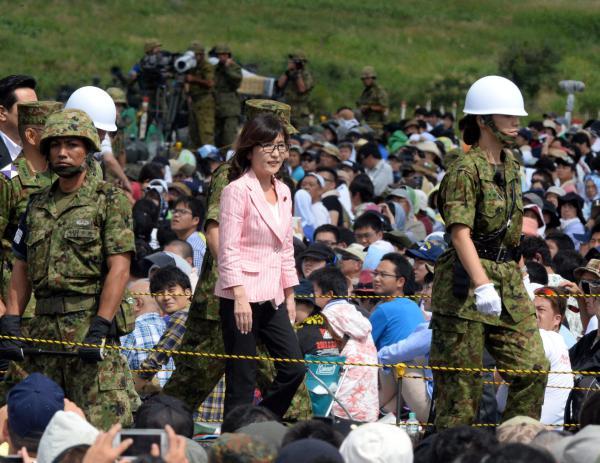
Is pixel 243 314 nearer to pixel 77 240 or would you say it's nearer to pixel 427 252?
pixel 77 240

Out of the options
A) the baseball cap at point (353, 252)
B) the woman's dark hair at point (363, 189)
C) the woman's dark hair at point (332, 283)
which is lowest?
the woman's dark hair at point (363, 189)

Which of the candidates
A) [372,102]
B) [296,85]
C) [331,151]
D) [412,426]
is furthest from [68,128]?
[372,102]

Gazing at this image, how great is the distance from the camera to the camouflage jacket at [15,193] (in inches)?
299

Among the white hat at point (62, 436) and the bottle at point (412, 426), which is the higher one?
the white hat at point (62, 436)

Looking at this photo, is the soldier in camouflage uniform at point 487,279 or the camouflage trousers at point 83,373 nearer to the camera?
the camouflage trousers at point 83,373

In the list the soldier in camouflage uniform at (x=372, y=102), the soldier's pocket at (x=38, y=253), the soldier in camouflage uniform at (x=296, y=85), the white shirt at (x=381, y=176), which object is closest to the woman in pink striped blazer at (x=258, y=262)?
the soldier's pocket at (x=38, y=253)

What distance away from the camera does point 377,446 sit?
5.23 m

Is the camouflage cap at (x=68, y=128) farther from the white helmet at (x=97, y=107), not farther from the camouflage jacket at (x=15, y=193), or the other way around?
the white helmet at (x=97, y=107)

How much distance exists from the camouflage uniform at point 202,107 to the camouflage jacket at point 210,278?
1656 cm

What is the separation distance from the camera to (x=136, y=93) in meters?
27.9

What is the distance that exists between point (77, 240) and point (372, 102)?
73.4 ft

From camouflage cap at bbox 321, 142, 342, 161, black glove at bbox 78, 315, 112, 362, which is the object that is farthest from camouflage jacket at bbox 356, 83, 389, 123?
black glove at bbox 78, 315, 112, 362

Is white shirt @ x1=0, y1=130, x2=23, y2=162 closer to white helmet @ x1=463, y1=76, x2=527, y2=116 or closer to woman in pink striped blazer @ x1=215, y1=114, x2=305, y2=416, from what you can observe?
woman in pink striped blazer @ x1=215, y1=114, x2=305, y2=416

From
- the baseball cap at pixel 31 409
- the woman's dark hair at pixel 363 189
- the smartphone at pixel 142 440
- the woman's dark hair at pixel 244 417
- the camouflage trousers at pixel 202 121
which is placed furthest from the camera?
the camouflage trousers at pixel 202 121
